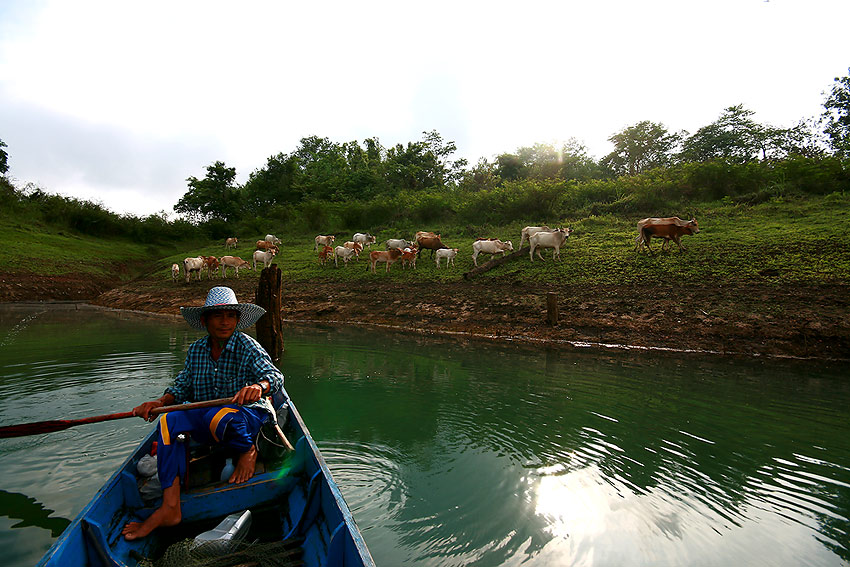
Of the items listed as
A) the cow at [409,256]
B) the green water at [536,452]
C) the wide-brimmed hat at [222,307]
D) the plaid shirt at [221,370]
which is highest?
the cow at [409,256]

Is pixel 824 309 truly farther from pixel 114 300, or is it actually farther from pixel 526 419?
pixel 114 300

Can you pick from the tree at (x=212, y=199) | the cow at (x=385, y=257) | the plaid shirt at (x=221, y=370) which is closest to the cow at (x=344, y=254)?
the cow at (x=385, y=257)

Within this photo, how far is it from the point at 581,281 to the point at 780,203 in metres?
11.6

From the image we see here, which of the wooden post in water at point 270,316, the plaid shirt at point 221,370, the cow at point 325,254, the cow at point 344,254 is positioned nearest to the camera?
the plaid shirt at point 221,370

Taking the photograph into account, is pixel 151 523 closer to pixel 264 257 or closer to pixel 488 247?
pixel 488 247

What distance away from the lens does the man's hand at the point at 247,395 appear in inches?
129

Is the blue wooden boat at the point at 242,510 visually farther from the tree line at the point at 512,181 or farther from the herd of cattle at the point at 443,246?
the tree line at the point at 512,181

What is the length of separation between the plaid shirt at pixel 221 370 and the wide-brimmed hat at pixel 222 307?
0.24 meters

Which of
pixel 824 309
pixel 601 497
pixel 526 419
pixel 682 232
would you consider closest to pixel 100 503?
pixel 601 497

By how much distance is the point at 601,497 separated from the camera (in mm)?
4344

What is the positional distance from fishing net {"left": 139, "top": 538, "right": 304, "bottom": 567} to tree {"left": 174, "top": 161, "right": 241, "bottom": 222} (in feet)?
160

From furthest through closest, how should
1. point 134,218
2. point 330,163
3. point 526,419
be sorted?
1. point 330,163
2. point 134,218
3. point 526,419

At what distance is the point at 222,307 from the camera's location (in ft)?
11.9

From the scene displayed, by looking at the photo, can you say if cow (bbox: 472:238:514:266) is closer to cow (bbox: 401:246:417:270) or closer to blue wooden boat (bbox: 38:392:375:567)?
cow (bbox: 401:246:417:270)
